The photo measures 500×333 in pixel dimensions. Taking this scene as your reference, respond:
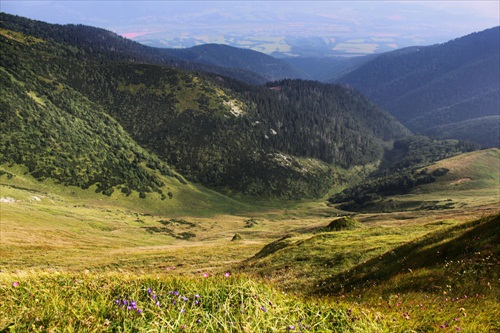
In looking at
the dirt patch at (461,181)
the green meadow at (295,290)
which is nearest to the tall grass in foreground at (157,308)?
the green meadow at (295,290)

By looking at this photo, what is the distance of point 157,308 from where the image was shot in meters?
A: 5.51

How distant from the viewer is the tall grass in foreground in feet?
16.5

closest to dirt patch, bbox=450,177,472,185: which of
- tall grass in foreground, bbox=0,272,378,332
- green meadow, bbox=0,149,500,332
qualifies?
green meadow, bbox=0,149,500,332

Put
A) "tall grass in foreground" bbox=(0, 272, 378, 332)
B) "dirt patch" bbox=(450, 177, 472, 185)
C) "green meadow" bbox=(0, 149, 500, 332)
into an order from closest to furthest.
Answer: "tall grass in foreground" bbox=(0, 272, 378, 332) → "green meadow" bbox=(0, 149, 500, 332) → "dirt patch" bbox=(450, 177, 472, 185)

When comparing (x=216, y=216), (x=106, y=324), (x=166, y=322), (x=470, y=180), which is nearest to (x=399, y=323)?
(x=166, y=322)

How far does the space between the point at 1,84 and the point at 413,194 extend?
23773cm

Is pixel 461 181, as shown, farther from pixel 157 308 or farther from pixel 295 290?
pixel 157 308

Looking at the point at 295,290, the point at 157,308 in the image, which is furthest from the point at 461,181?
the point at 157,308

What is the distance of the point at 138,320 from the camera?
5.14 m

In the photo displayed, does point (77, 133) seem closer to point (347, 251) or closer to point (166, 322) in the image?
point (347, 251)

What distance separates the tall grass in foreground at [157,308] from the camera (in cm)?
504

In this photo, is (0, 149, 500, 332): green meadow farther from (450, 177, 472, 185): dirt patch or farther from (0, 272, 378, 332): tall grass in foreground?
(450, 177, 472, 185): dirt patch

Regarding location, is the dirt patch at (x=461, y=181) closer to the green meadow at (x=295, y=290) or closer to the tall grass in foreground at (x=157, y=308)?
the green meadow at (x=295, y=290)

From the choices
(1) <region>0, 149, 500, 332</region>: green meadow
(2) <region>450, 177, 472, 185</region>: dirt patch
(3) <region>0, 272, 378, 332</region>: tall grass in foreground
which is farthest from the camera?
(2) <region>450, 177, 472, 185</region>: dirt patch
